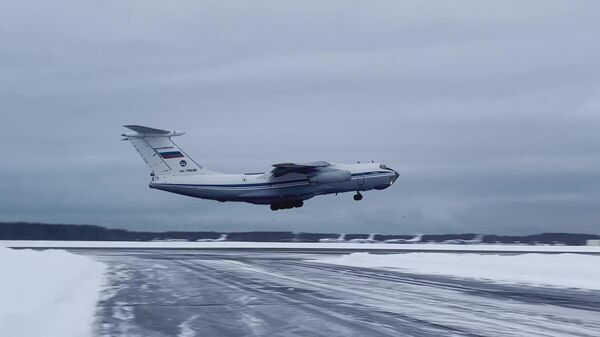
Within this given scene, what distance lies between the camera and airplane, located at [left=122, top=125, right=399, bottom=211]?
64.4 m

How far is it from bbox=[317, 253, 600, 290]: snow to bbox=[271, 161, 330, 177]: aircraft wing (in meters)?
19.6

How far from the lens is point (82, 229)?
9800 cm

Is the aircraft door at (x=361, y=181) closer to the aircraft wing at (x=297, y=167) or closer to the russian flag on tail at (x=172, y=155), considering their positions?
the aircraft wing at (x=297, y=167)

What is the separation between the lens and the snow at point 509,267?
93.5 ft

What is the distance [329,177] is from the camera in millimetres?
63969

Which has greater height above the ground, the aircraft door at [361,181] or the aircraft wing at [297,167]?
the aircraft wing at [297,167]

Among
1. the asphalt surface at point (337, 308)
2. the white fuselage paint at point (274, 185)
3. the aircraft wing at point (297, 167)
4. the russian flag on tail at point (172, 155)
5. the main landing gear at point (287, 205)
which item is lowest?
the asphalt surface at point (337, 308)

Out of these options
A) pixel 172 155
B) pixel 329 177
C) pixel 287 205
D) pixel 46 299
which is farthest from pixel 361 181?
pixel 46 299

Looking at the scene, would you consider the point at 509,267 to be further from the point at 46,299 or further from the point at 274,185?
the point at 274,185

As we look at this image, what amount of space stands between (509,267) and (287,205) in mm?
33154

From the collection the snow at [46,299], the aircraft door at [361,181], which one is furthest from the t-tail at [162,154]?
the snow at [46,299]

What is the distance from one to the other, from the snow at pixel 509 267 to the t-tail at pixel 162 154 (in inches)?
1056

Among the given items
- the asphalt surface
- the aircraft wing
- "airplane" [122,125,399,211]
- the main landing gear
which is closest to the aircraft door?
"airplane" [122,125,399,211]

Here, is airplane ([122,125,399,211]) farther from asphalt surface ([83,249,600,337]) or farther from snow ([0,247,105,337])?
asphalt surface ([83,249,600,337])
